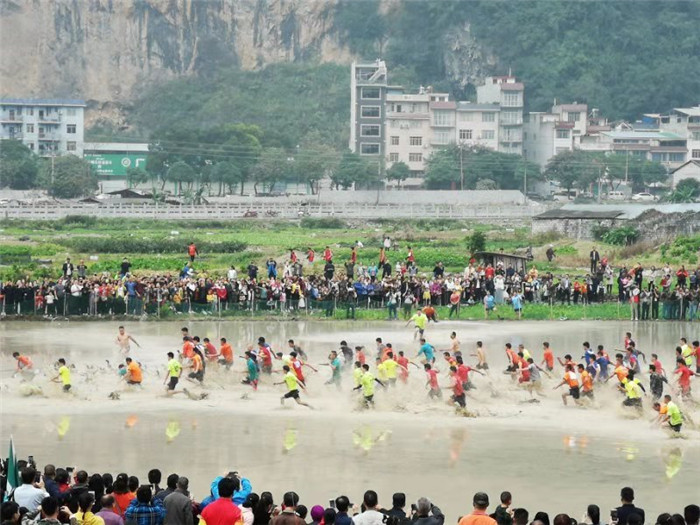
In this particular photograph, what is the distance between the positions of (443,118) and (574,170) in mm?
14205

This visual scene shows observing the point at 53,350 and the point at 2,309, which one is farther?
the point at 2,309

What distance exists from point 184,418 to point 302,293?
16.0 meters

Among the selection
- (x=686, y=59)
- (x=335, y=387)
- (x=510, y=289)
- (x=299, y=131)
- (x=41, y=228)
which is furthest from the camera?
(x=686, y=59)

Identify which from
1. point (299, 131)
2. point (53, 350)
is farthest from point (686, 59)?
point (53, 350)

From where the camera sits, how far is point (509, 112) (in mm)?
142500

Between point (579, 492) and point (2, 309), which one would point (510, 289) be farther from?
point (579, 492)

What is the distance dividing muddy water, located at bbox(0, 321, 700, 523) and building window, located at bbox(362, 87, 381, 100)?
107794 mm

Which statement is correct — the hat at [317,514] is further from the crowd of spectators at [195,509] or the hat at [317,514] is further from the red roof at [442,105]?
the red roof at [442,105]

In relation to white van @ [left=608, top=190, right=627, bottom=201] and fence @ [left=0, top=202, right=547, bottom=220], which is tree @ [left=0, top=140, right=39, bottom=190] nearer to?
fence @ [left=0, top=202, right=547, bottom=220]

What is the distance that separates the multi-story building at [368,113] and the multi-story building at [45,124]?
2693 cm

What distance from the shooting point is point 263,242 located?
6938cm

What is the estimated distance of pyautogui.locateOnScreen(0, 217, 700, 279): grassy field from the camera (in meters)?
55.8

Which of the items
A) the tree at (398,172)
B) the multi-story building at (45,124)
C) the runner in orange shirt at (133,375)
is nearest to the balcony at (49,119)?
the multi-story building at (45,124)

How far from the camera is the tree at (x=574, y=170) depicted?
429ft
